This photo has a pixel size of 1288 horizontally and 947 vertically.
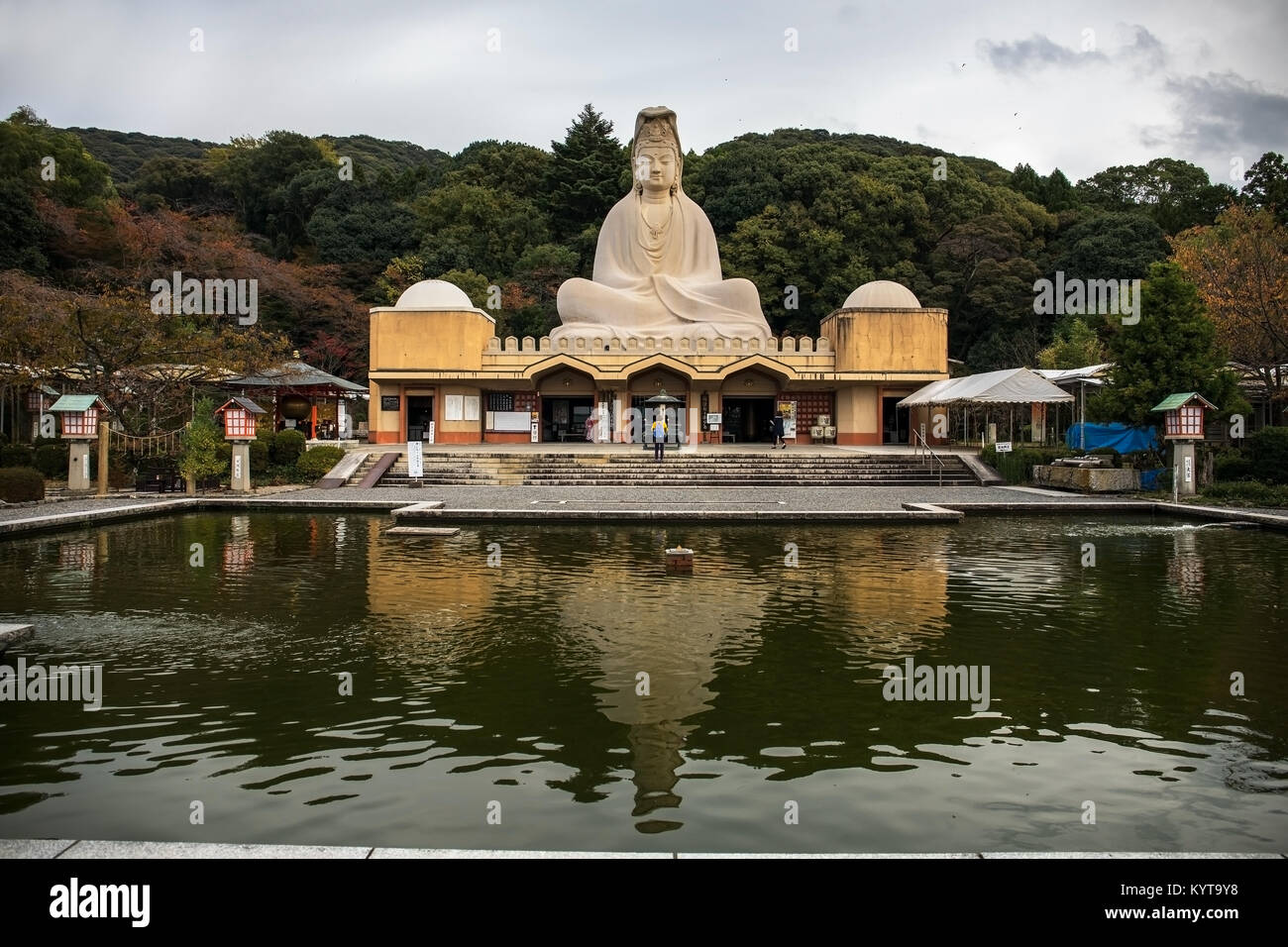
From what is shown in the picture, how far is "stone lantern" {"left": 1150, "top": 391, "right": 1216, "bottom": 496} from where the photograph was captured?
19531mm

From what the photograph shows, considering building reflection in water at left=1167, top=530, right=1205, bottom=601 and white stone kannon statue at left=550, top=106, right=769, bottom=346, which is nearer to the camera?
building reflection in water at left=1167, top=530, right=1205, bottom=601

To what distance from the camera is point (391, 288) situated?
140 feet

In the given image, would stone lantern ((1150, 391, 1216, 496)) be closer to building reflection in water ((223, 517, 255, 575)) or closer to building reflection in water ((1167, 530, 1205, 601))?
building reflection in water ((1167, 530, 1205, 601))

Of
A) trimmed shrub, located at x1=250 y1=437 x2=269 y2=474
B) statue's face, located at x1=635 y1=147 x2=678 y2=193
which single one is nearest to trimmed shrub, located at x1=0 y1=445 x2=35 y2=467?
trimmed shrub, located at x1=250 y1=437 x2=269 y2=474

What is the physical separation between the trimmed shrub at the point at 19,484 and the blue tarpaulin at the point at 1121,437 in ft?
75.5

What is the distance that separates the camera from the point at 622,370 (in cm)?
3095

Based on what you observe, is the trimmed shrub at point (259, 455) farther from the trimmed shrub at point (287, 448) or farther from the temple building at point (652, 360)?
the temple building at point (652, 360)

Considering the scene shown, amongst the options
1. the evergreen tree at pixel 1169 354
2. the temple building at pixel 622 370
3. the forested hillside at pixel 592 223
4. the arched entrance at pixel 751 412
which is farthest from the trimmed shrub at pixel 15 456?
the evergreen tree at pixel 1169 354

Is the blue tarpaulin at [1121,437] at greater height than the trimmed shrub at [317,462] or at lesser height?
greater

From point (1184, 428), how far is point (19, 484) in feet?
74.2

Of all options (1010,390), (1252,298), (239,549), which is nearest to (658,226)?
(1010,390)

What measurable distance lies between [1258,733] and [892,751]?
2.18 m

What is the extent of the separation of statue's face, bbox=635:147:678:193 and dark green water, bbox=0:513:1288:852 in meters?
25.8

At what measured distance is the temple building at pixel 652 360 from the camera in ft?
104
